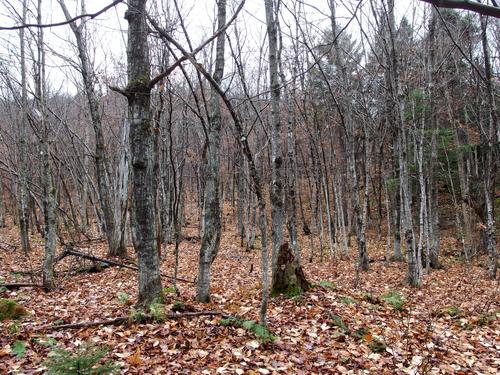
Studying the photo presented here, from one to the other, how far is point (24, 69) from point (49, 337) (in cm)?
899

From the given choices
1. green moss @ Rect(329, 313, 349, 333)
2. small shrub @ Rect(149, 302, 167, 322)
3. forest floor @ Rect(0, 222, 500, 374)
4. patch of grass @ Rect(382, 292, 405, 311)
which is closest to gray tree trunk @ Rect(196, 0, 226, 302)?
forest floor @ Rect(0, 222, 500, 374)

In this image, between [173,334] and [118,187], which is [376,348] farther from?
[118,187]

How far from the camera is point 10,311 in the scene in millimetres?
5176

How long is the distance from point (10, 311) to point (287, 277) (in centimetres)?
421

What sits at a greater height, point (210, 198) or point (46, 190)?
point (46, 190)

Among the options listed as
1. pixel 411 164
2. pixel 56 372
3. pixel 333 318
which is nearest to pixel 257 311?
pixel 333 318

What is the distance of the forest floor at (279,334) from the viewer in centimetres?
388

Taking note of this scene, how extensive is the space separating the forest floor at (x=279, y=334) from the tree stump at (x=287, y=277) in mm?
223

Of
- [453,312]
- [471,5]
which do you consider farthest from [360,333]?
[471,5]

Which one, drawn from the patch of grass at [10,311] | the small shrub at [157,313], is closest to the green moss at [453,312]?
the small shrub at [157,313]

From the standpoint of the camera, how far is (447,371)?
403 cm

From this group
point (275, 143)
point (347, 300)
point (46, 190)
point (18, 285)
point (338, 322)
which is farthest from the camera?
point (18, 285)

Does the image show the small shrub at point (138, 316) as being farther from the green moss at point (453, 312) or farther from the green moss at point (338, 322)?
the green moss at point (453, 312)

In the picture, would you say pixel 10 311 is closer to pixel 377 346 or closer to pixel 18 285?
pixel 18 285
